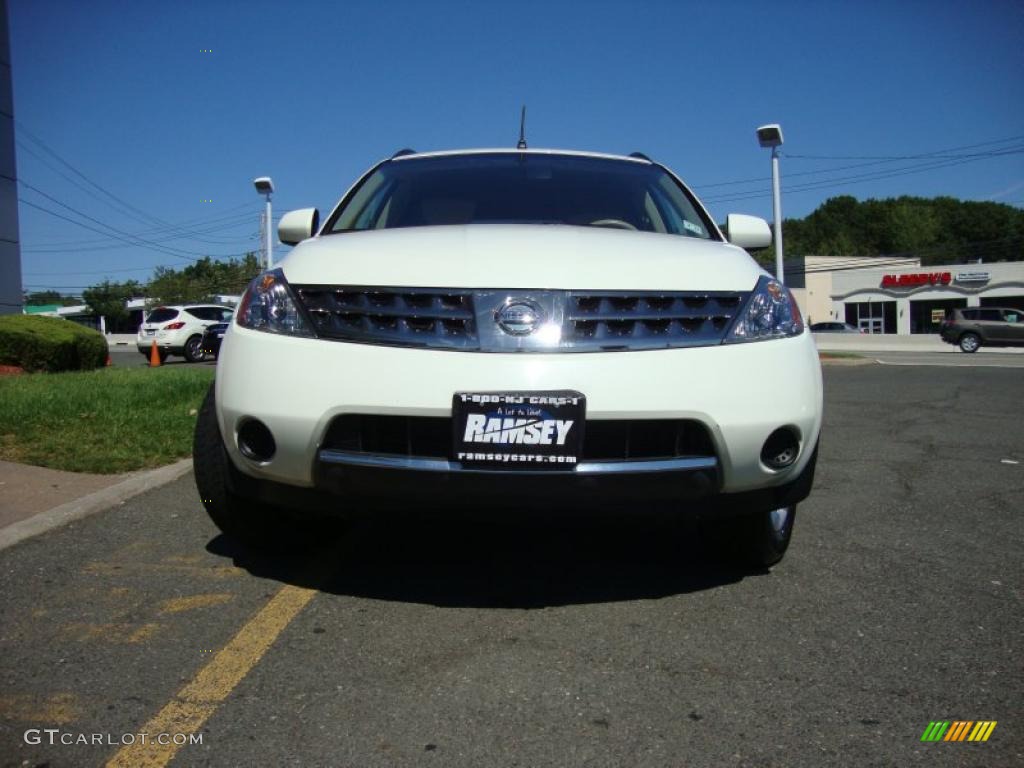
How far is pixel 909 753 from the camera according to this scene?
6.28 feet

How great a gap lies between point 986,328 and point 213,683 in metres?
33.7

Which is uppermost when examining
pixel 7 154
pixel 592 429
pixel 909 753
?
pixel 7 154

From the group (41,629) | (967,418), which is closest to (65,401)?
(41,629)

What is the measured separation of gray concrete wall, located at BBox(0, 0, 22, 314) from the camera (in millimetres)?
16594

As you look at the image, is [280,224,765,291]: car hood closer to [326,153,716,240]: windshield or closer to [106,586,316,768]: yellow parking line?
[326,153,716,240]: windshield

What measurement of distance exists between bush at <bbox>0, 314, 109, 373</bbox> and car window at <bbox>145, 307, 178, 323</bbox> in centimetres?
1122

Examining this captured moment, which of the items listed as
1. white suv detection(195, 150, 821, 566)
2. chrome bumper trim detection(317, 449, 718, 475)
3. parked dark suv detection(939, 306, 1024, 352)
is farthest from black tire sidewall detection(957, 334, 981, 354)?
chrome bumper trim detection(317, 449, 718, 475)

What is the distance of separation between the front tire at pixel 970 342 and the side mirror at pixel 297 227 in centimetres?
3213

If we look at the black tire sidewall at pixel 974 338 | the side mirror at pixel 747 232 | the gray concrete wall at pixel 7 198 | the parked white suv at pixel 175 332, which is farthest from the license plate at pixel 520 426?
the black tire sidewall at pixel 974 338

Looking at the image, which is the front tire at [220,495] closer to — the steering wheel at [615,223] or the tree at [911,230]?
the steering wheel at [615,223]

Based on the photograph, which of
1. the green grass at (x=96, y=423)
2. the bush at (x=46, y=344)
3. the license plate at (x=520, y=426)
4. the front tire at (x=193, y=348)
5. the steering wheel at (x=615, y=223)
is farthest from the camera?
the front tire at (x=193, y=348)

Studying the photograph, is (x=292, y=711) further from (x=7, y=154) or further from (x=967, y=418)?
(x=7, y=154)

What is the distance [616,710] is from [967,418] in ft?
24.3

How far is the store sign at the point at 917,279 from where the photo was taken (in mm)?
53125
